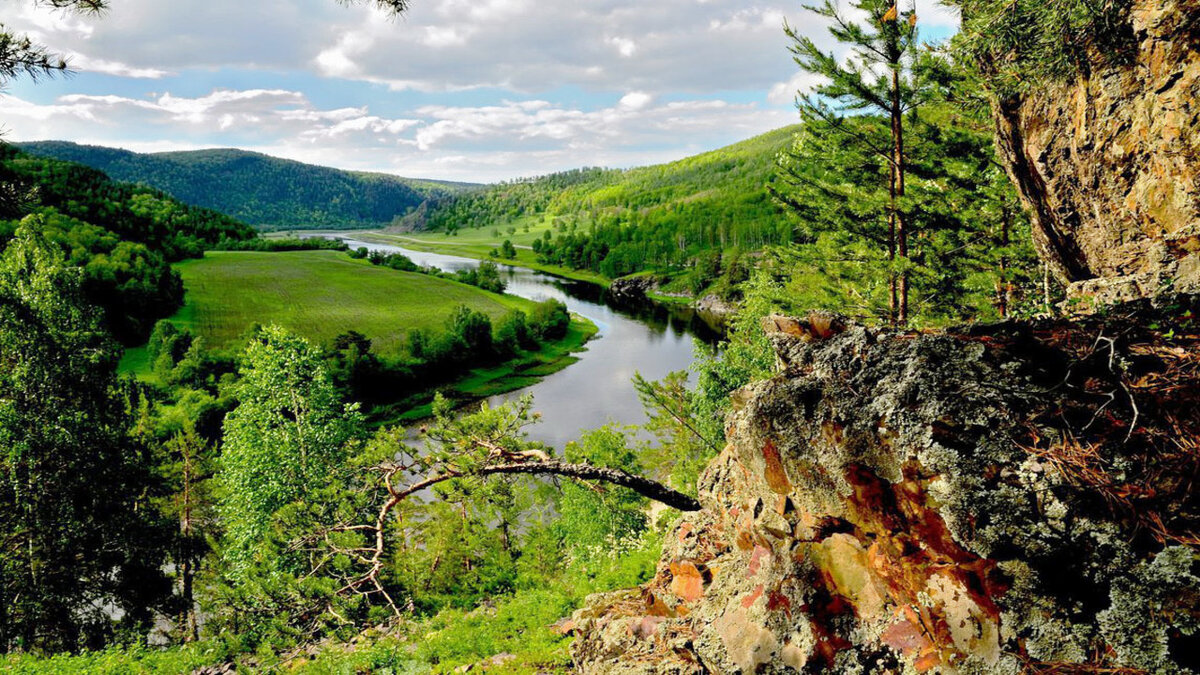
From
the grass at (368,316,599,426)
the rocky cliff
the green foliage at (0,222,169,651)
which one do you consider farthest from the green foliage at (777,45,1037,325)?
the grass at (368,316,599,426)

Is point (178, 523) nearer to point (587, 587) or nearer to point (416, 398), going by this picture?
point (587, 587)

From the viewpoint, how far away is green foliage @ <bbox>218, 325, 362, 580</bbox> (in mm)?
18547

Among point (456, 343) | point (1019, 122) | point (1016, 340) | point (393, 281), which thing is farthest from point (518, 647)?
point (393, 281)

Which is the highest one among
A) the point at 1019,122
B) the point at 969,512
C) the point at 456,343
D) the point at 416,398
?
the point at 1019,122

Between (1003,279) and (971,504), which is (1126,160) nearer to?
(971,504)

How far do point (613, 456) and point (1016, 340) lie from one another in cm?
2080

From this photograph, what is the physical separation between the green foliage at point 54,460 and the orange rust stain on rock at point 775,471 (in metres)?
→ 20.3

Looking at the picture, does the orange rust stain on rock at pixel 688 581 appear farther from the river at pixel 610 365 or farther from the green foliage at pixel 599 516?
the river at pixel 610 365

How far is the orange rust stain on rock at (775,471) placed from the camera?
15.4ft

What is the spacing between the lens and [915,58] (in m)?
12.2

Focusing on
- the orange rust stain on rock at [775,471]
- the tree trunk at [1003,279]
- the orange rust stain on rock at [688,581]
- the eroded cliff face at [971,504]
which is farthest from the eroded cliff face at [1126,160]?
the tree trunk at [1003,279]

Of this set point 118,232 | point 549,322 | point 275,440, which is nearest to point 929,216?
point 275,440

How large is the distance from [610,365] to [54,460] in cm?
5158

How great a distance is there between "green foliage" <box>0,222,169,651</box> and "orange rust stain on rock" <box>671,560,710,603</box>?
19.2 metres
